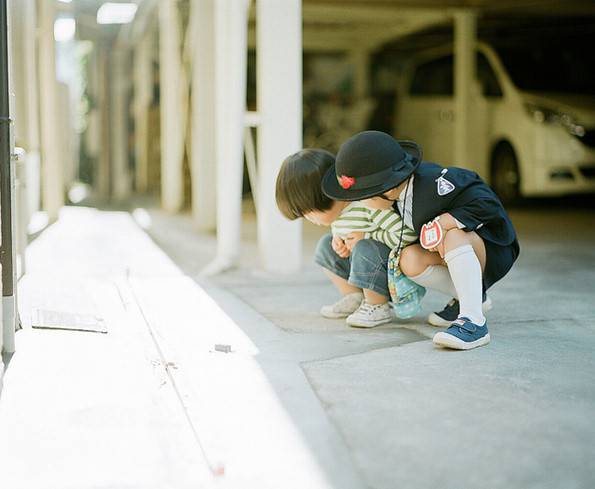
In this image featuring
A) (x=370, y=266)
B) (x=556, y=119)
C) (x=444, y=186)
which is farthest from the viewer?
(x=556, y=119)

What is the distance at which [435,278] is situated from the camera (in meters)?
3.40

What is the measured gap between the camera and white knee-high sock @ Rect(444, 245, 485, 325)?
125 inches

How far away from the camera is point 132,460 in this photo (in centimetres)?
214

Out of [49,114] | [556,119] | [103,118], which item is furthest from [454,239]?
[103,118]

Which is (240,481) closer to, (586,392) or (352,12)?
(586,392)

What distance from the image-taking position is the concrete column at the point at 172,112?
968cm

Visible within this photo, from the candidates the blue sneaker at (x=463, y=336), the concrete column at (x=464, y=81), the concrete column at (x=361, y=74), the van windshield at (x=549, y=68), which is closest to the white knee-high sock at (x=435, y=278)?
the blue sneaker at (x=463, y=336)

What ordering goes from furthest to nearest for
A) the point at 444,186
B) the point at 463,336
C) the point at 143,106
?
the point at 143,106 → the point at 444,186 → the point at 463,336

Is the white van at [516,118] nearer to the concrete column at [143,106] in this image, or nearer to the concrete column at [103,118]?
the concrete column at [143,106]

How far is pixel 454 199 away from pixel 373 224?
38 centimetres

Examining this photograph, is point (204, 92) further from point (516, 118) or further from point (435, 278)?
point (435, 278)

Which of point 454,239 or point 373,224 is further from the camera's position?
point 373,224

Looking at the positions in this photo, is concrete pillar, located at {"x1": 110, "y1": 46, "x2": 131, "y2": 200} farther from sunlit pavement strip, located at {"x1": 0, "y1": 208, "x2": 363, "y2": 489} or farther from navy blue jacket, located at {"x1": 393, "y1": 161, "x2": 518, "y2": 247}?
navy blue jacket, located at {"x1": 393, "y1": 161, "x2": 518, "y2": 247}

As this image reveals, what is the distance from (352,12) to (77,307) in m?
8.24
